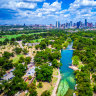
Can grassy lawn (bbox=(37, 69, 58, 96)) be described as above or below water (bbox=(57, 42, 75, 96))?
above

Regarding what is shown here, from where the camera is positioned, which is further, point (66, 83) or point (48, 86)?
point (66, 83)

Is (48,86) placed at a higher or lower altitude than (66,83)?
higher

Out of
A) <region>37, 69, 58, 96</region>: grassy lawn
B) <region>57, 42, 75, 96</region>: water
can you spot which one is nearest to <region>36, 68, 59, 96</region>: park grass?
<region>37, 69, 58, 96</region>: grassy lawn

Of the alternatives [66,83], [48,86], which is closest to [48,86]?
[48,86]

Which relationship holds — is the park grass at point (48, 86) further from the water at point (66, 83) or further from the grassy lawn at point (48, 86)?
the water at point (66, 83)

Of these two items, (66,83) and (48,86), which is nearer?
(48,86)

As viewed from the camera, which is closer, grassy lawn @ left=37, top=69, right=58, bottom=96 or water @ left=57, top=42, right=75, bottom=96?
grassy lawn @ left=37, top=69, right=58, bottom=96

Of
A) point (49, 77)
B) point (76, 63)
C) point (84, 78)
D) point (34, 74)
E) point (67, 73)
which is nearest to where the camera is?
point (84, 78)

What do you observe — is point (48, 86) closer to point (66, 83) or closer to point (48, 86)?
point (48, 86)

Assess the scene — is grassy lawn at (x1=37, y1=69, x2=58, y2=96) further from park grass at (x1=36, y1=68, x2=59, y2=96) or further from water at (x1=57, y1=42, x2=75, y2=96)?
water at (x1=57, y1=42, x2=75, y2=96)

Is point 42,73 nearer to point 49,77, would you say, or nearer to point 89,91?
point 49,77

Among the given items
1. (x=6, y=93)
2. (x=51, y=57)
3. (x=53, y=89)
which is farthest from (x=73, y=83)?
(x=6, y=93)
